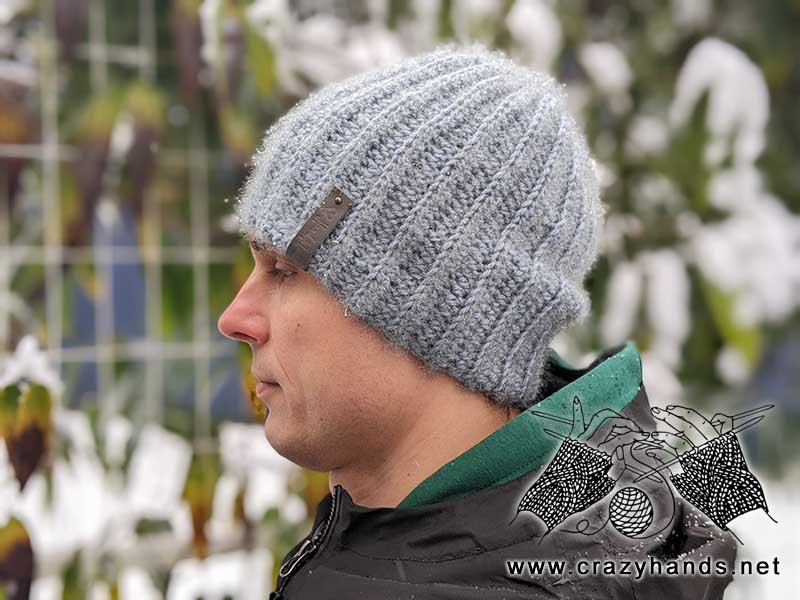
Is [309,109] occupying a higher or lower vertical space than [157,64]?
higher

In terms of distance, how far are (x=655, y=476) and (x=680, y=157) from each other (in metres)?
1.52

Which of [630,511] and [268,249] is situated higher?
[268,249]

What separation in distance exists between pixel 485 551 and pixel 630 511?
157mm

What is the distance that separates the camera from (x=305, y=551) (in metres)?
1.08

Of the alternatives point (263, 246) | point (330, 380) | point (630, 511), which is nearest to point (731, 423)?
point (630, 511)

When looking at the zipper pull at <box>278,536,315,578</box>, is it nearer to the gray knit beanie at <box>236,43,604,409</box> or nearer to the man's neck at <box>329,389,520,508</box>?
the man's neck at <box>329,389,520,508</box>

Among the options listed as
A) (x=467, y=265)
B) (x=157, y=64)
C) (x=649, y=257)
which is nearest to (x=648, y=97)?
(x=649, y=257)

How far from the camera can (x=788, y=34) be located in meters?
2.53

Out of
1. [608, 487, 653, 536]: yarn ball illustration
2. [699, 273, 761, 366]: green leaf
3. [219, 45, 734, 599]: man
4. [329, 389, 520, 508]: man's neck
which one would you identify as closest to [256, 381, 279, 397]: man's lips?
[219, 45, 734, 599]: man

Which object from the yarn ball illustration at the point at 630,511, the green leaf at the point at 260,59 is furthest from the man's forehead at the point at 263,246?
the green leaf at the point at 260,59

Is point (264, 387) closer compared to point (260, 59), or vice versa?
point (264, 387)

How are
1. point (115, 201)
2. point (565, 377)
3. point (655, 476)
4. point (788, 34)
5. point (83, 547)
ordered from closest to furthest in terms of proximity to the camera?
1. point (655, 476)
2. point (565, 377)
3. point (83, 547)
4. point (115, 201)
5. point (788, 34)

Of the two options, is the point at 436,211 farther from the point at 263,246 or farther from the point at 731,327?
the point at 731,327

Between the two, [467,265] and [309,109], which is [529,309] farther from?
[309,109]
